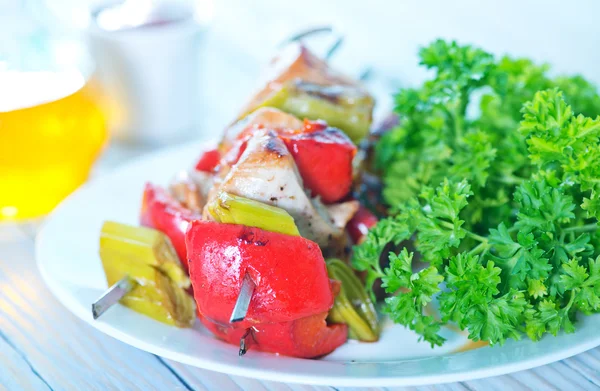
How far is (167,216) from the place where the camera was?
1941 millimetres

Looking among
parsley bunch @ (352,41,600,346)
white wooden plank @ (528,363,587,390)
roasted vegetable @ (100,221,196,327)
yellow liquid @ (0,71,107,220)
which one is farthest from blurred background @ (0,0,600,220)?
white wooden plank @ (528,363,587,390)

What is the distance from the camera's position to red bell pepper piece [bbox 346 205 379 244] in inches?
79.4

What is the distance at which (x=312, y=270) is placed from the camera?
1608 millimetres

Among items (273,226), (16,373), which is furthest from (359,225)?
(16,373)

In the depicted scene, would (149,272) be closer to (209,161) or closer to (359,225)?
(209,161)

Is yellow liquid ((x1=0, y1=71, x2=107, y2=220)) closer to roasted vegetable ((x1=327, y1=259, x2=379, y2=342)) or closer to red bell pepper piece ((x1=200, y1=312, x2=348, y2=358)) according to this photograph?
red bell pepper piece ((x1=200, y1=312, x2=348, y2=358))

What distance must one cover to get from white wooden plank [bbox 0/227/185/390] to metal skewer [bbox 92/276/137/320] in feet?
0.45

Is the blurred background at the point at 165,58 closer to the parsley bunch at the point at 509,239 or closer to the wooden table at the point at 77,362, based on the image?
the wooden table at the point at 77,362

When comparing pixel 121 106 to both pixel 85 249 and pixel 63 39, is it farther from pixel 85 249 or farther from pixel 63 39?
pixel 85 249

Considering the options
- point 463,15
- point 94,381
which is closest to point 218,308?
point 94,381

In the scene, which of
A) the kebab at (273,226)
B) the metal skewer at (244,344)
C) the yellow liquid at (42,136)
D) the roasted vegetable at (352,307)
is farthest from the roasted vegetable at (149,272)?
the yellow liquid at (42,136)

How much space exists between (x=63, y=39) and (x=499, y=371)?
2153mm

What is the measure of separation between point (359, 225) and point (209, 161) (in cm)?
49

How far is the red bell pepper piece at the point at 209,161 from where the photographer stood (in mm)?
2135
